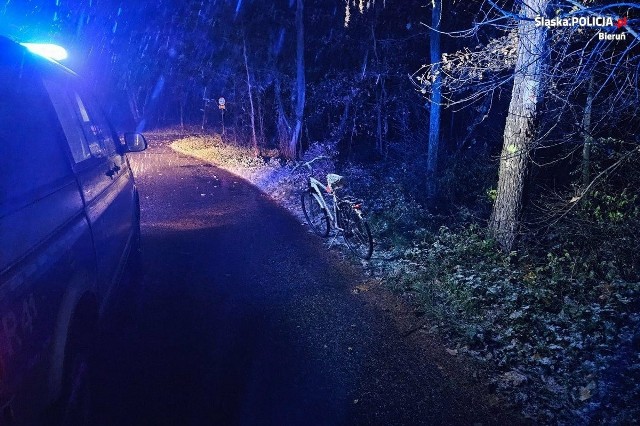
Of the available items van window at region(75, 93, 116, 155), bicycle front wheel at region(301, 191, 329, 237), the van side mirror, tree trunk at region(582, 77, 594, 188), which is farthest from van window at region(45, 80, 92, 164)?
tree trunk at region(582, 77, 594, 188)

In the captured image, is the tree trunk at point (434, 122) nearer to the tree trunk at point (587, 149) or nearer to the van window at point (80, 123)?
the tree trunk at point (587, 149)

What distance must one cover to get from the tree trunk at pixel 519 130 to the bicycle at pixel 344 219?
2083 millimetres

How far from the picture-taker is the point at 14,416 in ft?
6.17

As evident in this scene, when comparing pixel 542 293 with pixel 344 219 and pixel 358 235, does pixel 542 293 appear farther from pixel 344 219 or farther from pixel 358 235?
pixel 344 219

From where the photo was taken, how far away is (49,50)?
12.1ft

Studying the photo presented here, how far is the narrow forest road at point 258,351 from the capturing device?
345 centimetres

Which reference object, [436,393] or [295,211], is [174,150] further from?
[436,393]

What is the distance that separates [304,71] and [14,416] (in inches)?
670

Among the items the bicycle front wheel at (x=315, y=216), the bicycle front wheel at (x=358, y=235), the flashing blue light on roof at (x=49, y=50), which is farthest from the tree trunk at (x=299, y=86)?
the flashing blue light on roof at (x=49, y=50)

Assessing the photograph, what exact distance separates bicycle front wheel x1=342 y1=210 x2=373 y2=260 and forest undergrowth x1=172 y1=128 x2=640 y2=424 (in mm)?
247

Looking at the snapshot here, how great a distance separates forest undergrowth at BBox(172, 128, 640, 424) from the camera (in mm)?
3572

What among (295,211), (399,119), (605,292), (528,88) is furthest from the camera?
(399,119)

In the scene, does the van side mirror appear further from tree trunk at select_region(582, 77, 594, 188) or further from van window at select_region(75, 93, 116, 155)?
tree trunk at select_region(582, 77, 594, 188)

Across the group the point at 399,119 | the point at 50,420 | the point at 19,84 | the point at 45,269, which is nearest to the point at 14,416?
the point at 50,420
